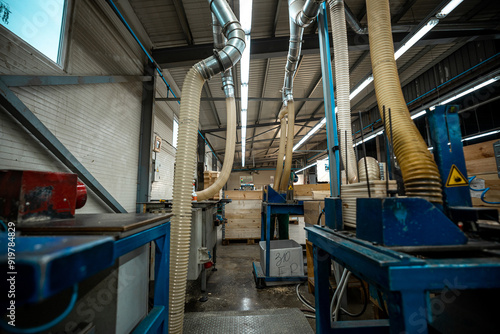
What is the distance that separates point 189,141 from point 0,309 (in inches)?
56.9

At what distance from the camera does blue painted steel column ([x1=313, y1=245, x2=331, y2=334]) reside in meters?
1.18

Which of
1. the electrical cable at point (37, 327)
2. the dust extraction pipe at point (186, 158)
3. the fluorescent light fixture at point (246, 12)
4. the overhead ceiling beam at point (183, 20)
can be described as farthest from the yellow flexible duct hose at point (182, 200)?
the overhead ceiling beam at point (183, 20)

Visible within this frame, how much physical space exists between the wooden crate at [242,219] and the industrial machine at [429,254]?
3.82 metres

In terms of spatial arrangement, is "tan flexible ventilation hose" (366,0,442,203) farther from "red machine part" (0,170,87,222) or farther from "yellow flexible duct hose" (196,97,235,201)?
"yellow flexible duct hose" (196,97,235,201)

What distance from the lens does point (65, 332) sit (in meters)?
0.81

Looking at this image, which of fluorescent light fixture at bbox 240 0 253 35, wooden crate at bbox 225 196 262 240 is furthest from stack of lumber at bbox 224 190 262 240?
fluorescent light fixture at bbox 240 0 253 35

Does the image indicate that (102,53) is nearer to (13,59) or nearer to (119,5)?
(119,5)

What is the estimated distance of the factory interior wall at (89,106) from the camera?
1.77m

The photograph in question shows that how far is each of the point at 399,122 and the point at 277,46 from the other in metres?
3.46

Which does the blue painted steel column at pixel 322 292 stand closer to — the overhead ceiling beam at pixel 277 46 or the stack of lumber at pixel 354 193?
the stack of lumber at pixel 354 193

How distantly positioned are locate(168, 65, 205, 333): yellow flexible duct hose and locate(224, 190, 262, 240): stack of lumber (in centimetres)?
329

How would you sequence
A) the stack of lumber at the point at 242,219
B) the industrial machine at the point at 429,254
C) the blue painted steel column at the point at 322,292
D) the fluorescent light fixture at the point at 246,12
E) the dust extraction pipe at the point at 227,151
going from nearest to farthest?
the industrial machine at the point at 429,254
the blue painted steel column at the point at 322,292
the fluorescent light fixture at the point at 246,12
the dust extraction pipe at the point at 227,151
the stack of lumber at the point at 242,219

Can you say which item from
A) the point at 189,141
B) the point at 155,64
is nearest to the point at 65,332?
the point at 189,141

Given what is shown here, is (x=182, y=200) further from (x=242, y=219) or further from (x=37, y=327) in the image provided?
(x=242, y=219)
